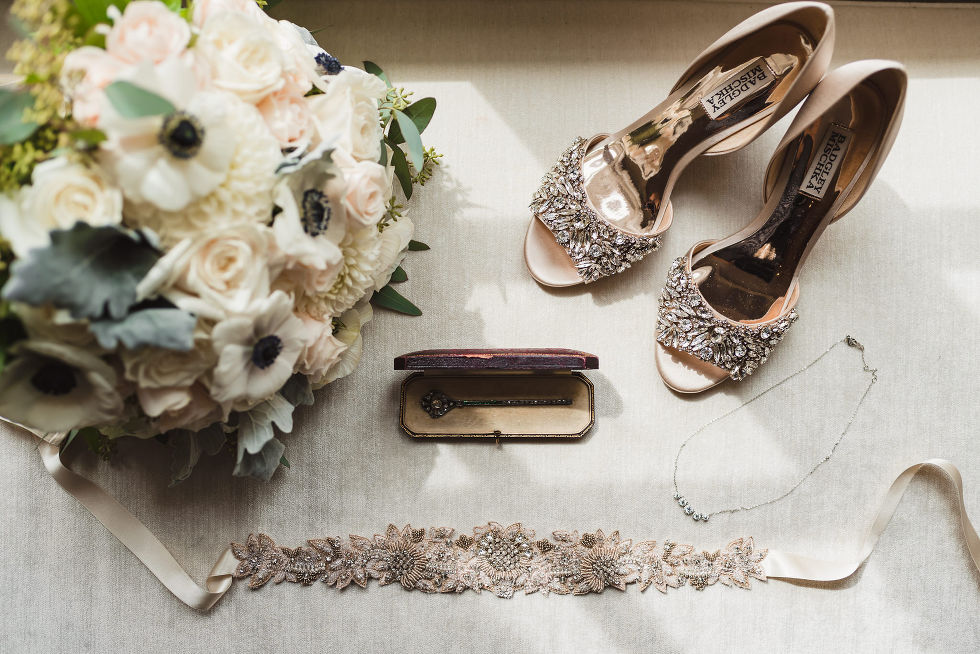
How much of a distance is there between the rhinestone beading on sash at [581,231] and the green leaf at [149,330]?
2.51 feet

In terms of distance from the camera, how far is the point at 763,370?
4.28 ft

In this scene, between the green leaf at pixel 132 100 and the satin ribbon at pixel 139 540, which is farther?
the satin ribbon at pixel 139 540

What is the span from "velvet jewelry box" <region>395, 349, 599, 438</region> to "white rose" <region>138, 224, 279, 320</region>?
0.54 meters

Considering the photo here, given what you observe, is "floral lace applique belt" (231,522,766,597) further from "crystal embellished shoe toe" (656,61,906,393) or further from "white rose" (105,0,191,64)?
"white rose" (105,0,191,64)

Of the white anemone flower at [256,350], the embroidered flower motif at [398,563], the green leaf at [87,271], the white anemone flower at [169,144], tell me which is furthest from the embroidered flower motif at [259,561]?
the white anemone flower at [169,144]

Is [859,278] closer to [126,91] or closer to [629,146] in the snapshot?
[629,146]

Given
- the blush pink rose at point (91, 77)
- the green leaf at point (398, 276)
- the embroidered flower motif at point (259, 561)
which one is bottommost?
the embroidered flower motif at point (259, 561)

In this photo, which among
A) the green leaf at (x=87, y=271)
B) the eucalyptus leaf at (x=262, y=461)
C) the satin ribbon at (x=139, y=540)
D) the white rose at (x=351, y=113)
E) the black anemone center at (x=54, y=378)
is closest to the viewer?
the green leaf at (x=87, y=271)

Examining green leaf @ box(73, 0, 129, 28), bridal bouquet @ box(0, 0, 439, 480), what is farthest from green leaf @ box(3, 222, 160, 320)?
green leaf @ box(73, 0, 129, 28)

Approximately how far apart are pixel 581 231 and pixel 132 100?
824 millimetres

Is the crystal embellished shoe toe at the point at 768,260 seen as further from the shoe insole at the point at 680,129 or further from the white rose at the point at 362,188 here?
the white rose at the point at 362,188

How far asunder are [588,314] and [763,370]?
0.39 m

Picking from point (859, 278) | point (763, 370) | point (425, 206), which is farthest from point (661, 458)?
point (425, 206)

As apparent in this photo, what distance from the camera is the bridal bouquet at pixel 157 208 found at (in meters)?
0.72
